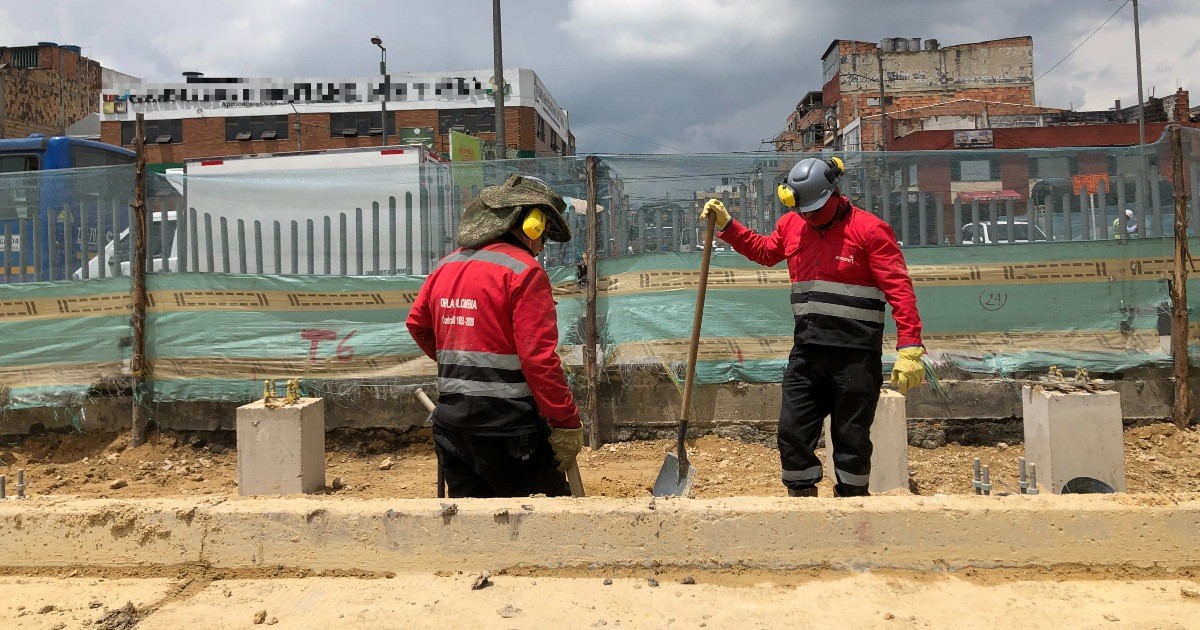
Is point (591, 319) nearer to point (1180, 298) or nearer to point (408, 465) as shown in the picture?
point (408, 465)

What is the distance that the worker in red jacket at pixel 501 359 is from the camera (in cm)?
309

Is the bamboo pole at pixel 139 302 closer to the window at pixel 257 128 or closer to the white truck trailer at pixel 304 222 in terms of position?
the white truck trailer at pixel 304 222

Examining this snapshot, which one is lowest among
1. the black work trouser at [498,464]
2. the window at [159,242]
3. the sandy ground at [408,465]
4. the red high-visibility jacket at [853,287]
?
the sandy ground at [408,465]

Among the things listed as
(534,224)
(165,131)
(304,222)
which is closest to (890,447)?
(534,224)

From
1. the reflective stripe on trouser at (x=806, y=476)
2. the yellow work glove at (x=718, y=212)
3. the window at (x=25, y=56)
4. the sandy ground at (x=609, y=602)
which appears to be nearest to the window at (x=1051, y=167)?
the yellow work glove at (x=718, y=212)

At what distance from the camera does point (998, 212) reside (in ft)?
20.0

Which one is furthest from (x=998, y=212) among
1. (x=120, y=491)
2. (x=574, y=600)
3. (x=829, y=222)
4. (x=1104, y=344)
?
(x=120, y=491)

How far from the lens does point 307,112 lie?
142ft

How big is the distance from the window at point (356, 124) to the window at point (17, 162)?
3353cm

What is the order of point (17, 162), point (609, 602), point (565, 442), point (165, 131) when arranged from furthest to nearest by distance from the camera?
point (165, 131) < point (17, 162) < point (565, 442) < point (609, 602)

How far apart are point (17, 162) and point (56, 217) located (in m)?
5.38

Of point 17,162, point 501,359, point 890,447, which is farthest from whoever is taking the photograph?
point 17,162

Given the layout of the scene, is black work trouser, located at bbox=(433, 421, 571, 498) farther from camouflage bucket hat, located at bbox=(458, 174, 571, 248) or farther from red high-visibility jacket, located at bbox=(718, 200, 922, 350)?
red high-visibility jacket, located at bbox=(718, 200, 922, 350)

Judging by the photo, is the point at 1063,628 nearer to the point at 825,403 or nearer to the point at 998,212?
the point at 825,403
